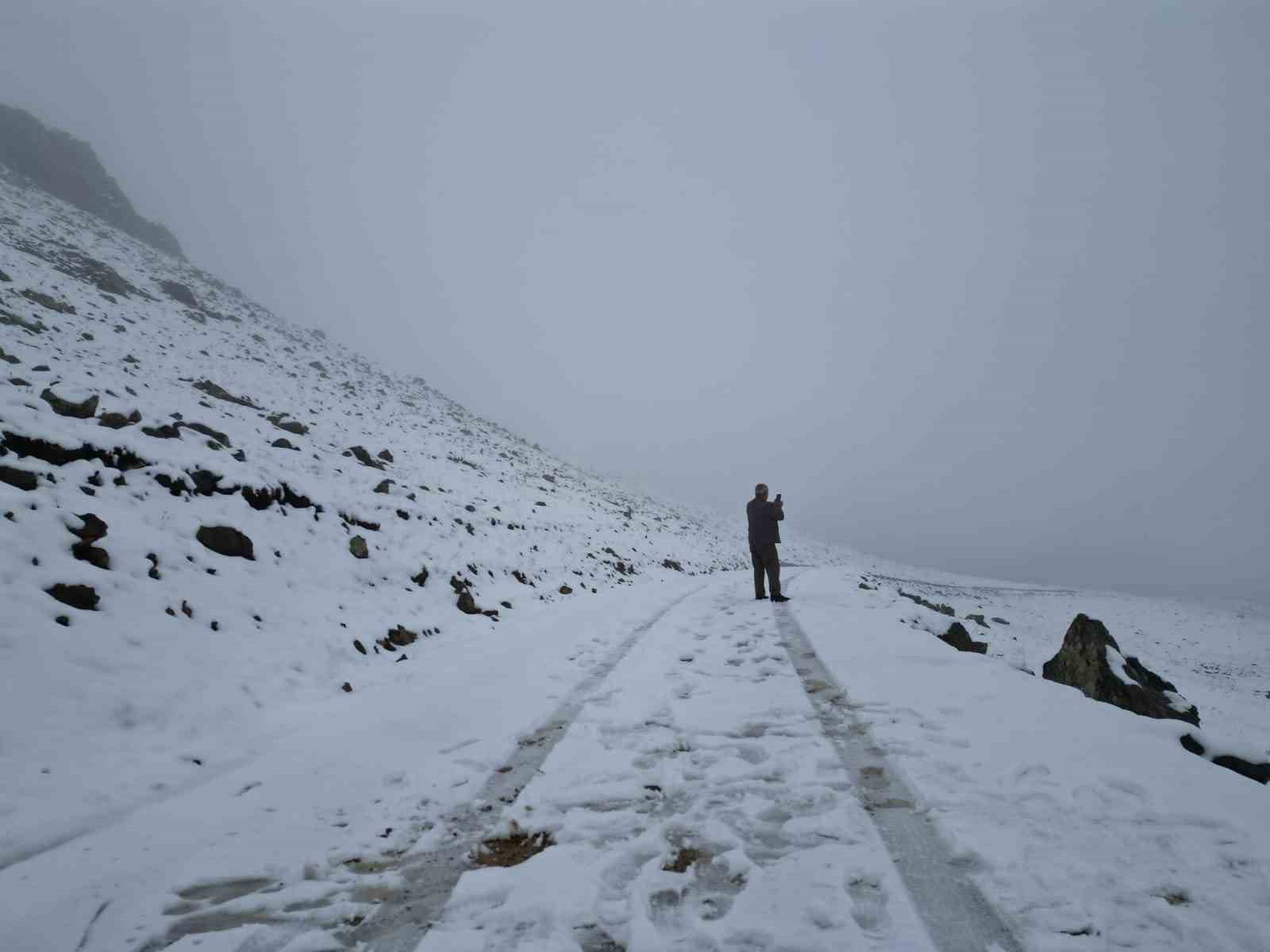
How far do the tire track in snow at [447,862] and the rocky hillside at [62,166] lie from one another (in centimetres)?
4837

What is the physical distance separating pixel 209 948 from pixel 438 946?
93cm

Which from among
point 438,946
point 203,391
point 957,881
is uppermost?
point 203,391

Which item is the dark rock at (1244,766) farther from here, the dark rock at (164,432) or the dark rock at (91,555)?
the dark rock at (164,432)

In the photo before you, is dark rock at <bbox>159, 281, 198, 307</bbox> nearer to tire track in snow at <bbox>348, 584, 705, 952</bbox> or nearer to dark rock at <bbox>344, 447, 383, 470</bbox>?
dark rock at <bbox>344, 447, 383, 470</bbox>

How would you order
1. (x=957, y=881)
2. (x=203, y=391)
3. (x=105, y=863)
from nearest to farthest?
(x=957, y=881) → (x=105, y=863) → (x=203, y=391)

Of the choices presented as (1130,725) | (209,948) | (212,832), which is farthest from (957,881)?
(212,832)

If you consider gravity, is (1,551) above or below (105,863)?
above

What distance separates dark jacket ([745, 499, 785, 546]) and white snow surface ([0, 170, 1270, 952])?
1.73 m

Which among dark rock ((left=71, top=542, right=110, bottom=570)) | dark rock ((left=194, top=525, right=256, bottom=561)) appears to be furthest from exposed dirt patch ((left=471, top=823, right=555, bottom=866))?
dark rock ((left=194, top=525, right=256, bottom=561))

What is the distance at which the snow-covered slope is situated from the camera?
3.67 m

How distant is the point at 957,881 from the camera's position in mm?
2391

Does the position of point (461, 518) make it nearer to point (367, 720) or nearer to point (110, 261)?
point (367, 720)

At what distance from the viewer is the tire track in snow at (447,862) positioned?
2.27 metres

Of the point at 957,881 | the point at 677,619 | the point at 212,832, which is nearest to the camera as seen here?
the point at 957,881
